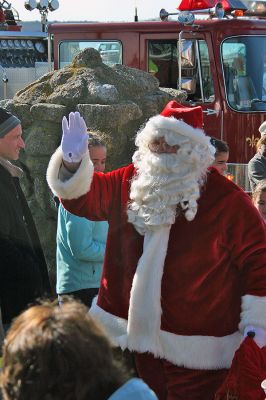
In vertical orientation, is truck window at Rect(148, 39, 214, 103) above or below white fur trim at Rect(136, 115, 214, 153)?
below

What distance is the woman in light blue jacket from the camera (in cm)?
466

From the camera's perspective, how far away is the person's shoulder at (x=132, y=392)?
2.02 meters

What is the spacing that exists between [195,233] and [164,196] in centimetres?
21

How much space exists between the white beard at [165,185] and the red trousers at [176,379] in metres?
0.56

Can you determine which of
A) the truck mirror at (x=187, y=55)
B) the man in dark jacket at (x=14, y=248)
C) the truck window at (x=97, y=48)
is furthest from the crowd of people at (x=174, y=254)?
the truck window at (x=97, y=48)

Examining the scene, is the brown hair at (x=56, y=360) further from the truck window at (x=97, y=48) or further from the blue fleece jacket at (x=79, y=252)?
the truck window at (x=97, y=48)

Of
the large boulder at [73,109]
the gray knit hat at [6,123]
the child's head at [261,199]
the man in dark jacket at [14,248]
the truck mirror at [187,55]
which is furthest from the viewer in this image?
the truck mirror at [187,55]

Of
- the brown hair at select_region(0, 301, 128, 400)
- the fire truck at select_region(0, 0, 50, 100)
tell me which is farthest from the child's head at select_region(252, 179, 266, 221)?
the fire truck at select_region(0, 0, 50, 100)

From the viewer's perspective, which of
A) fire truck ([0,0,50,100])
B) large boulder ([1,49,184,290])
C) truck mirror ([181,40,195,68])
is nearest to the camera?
large boulder ([1,49,184,290])

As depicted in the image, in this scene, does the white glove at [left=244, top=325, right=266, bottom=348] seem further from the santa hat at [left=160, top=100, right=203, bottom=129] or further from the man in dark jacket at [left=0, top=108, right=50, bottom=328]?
the man in dark jacket at [left=0, top=108, right=50, bottom=328]

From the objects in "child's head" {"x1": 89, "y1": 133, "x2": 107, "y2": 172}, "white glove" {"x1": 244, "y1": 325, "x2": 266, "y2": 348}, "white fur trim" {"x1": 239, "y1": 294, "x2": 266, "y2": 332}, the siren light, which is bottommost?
"white glove" {"x1": 244, "y1": 325, "x2": 266, "y2": 348}

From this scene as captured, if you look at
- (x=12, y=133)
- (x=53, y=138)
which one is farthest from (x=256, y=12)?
(x=12, y=133)

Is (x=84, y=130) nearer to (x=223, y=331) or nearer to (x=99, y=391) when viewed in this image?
(x=223, y=331)

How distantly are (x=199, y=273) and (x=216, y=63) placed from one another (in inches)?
232
